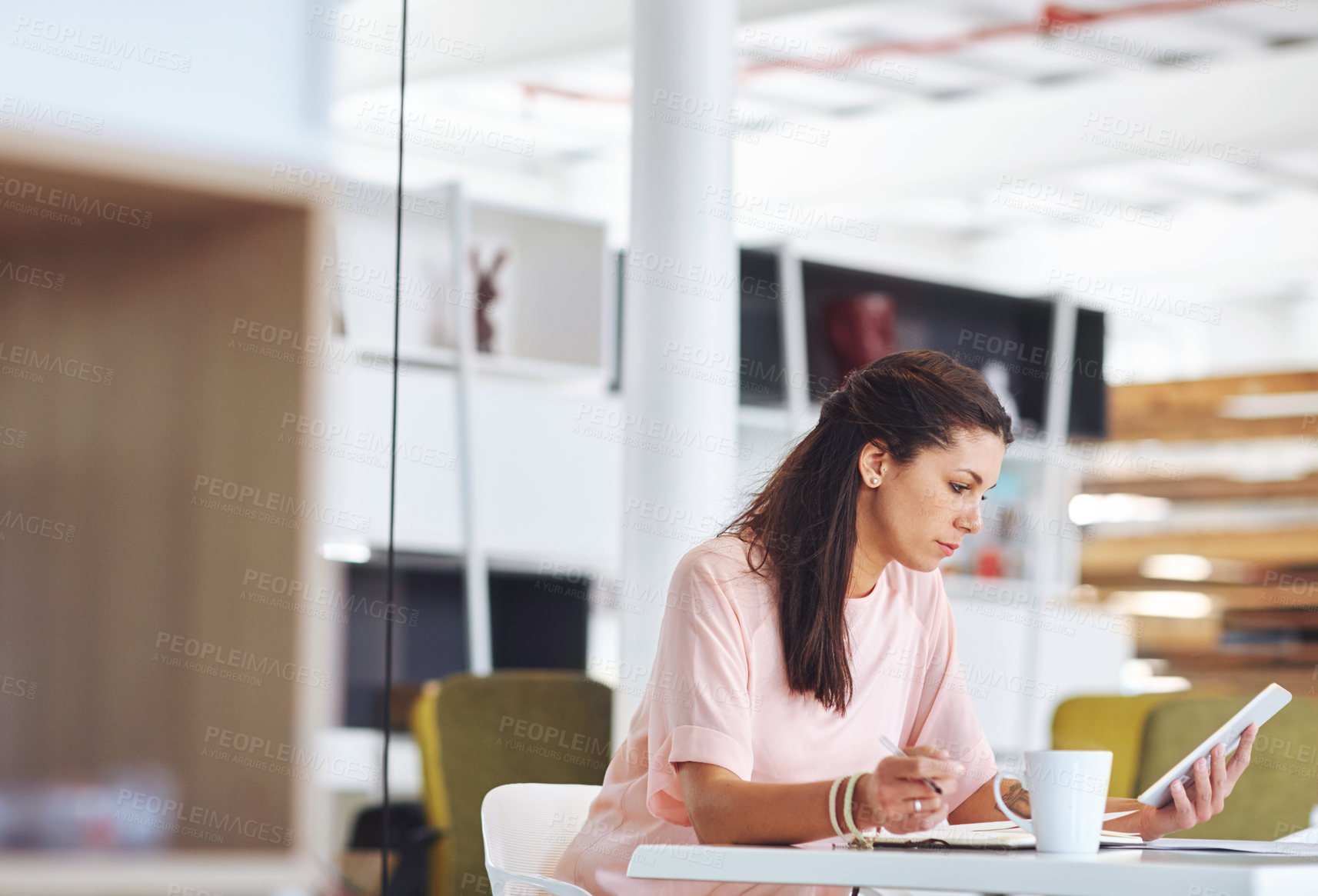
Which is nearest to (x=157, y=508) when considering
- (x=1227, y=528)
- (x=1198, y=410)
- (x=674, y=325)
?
(x=674, y=325)

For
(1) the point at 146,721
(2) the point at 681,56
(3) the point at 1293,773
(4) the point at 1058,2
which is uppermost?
(4) the point at 1058,2

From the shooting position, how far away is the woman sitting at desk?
5.41ft

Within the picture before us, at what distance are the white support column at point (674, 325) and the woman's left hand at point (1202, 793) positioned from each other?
5.16 feet

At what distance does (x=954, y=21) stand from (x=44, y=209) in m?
5.74

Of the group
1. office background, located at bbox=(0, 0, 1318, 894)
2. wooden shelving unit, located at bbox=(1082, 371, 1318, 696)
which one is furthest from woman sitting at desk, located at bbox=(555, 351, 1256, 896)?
wooden shelving unit, located at bbox=(1082, 371, 1318, 696)

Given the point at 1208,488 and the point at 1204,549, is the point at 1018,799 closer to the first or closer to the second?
the point at 1204,549

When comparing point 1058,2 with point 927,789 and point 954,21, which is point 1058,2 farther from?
point 927,789

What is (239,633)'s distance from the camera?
1.27 meters

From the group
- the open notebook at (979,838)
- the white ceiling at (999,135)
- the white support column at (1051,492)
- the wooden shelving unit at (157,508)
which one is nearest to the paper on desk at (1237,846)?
the open notebook at (979,838)

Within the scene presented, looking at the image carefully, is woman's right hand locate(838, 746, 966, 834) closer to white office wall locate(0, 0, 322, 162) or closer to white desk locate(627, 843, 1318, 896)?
white desk locate(627, 843, 1318, 896)

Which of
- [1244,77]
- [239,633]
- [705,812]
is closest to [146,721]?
[239,633]

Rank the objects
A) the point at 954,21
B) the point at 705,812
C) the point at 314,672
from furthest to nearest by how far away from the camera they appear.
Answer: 1. the point at 954,21
2. the point at 705,812
3. the point at 314,672

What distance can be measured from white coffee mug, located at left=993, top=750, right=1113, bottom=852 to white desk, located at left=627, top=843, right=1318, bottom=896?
32 mm

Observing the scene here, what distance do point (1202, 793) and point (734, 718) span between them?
0.48 metres
